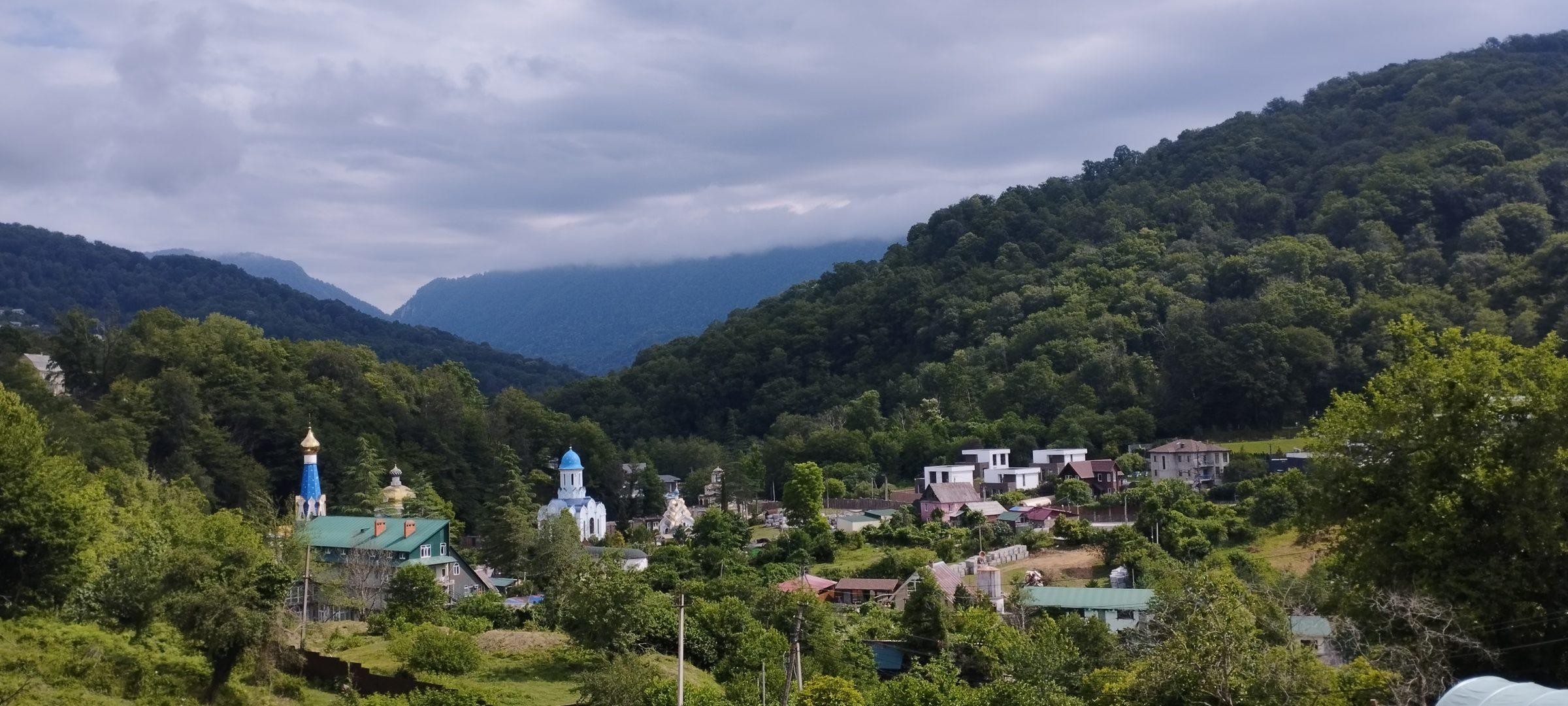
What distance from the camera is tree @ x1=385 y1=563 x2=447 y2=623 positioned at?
25.8 meters

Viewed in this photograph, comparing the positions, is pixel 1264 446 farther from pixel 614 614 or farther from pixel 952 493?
pixel 614 614

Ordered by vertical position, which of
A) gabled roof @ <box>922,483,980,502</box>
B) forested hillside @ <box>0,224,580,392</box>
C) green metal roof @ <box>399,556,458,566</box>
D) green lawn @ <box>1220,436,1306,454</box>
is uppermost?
forested hillside @ <box>0,224,580,392</box>

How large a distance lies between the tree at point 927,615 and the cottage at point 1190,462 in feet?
57.4

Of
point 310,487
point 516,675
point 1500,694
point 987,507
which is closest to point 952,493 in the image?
point 987,507

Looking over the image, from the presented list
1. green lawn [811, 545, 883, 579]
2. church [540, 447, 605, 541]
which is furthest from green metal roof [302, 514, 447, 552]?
church [540, 447, 605, 541]

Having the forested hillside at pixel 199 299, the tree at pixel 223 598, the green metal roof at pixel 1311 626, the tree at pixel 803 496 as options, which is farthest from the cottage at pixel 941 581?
the forested hillside at pixel 199 299

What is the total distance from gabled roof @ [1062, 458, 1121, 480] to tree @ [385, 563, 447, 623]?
2157 cm

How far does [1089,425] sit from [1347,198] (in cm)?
2312

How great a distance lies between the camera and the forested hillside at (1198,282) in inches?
1763

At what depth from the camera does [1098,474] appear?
131 feet

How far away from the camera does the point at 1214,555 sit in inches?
1120

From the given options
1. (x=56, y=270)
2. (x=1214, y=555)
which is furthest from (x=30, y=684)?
(x=56, y=270)

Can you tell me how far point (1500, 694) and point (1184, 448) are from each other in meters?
31.0

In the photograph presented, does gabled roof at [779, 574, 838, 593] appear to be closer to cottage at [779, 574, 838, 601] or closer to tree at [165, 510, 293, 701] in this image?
cottage at [779, 574, 838, 601]
